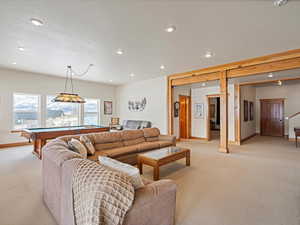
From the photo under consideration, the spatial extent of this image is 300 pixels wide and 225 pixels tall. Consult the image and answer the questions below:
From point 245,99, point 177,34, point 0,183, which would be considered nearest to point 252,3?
point 177,34

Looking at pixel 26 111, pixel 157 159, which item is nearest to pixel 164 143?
pixel 157 159

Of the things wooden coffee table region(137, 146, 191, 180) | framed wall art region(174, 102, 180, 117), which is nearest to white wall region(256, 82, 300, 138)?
framed wall art region(174, 102, 180, 117)

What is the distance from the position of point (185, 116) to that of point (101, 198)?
22.8ft

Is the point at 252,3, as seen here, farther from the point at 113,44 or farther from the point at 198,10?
the point at 113,44

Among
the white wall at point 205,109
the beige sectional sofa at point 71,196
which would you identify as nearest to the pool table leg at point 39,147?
the beige sectional sofa at point 71,196

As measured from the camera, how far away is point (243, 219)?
189 centimetres

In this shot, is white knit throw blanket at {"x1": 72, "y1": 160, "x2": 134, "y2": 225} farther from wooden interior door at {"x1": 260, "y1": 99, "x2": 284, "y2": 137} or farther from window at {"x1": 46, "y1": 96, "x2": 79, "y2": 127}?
wooden interior door at {"x1": 260, "y1": 99, "x2": 284, "y2": 137}

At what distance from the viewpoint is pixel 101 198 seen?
1103 millimetres

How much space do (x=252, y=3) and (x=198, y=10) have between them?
727 millimetres

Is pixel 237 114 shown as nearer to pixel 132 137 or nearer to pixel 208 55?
pixel 208 55

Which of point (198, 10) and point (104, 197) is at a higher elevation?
point (198, 10)

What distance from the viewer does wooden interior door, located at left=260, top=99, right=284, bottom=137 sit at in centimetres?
805

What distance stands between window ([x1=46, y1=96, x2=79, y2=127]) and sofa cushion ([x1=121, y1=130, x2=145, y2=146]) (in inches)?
171

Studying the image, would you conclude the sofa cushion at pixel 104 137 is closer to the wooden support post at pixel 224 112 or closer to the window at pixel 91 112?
the wooden support post at pixel 224 112
